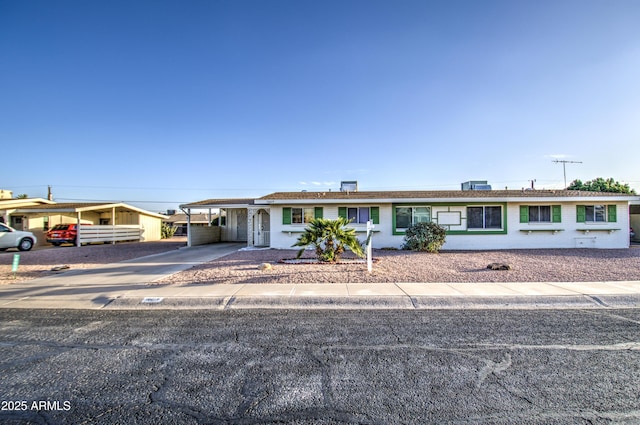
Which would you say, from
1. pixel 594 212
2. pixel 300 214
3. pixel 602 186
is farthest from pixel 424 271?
pixel 602 186

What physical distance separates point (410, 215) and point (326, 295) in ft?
37.3

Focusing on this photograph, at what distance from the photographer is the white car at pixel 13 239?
58.3ft

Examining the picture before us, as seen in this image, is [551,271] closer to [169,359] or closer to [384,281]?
[384,281]

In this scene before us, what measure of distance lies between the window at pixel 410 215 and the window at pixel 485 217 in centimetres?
215

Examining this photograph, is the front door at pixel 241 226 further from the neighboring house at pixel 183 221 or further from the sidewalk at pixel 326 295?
the sidewalk at pixel 326 295

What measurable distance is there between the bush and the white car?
69.4 feet

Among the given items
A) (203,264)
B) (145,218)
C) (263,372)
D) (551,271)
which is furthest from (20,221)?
(551,271)

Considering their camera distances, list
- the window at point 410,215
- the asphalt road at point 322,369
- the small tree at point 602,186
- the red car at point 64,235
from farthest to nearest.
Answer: the small tree at point 602,186 < the red car at point 64,235 < the window at point 410,215 < the asphalt road at point 322,369

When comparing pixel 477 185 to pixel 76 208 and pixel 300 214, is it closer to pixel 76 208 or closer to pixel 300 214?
pixel 300 214

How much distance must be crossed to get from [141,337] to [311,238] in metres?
6.59

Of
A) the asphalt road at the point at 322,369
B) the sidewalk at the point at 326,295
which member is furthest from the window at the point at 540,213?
the asphalt road at the point at 322,369

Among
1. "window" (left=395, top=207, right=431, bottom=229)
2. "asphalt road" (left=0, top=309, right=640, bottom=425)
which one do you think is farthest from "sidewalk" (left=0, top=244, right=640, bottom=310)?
"window" (left=395, top=207, right=431, bottom=229)

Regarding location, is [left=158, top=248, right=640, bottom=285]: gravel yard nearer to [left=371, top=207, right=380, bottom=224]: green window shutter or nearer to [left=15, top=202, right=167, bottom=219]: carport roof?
[left=371, top=207, right=380, bottom=224]: green window shutter

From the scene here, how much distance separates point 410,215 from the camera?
17.4 m
